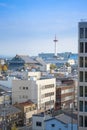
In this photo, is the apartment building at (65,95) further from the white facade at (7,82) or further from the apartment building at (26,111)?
the apartment building at (26,111)

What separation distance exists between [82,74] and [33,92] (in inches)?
592

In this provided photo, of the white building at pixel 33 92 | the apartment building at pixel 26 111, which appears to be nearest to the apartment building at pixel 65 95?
the white building at pixel 33 92

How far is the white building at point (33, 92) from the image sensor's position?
27469mm

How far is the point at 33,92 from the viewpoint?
27547 millimetres

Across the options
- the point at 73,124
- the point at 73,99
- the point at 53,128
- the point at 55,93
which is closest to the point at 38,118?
the point at 53,128

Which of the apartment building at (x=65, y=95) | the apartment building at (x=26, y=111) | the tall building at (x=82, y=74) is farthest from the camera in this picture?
the apartment building at (x=65, y=95)

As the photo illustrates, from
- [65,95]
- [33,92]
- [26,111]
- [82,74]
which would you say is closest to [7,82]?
[33,92]

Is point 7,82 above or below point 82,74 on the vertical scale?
below

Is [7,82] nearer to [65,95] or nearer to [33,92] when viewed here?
[33,92]

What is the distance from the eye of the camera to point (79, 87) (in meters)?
12.7

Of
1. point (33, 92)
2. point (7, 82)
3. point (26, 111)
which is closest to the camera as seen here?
point (26, 111)

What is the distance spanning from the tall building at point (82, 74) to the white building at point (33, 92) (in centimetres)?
1460

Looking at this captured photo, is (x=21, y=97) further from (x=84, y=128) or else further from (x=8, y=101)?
(x=84, y=128)

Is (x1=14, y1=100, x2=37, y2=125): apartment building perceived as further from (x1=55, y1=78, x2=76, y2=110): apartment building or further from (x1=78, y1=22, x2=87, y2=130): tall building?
(x1=78, y1=22, x2=87, y2=130): tall building
